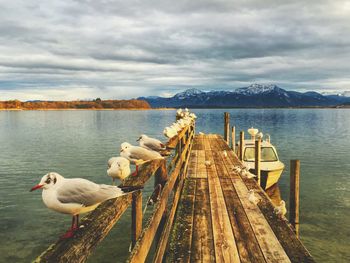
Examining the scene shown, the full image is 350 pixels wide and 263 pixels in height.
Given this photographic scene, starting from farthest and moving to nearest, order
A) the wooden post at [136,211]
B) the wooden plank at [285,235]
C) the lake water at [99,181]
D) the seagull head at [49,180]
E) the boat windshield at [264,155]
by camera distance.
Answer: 1. the boat windshield at [264,155]
2. the lake water at [99,181]
3. the wooden plank at [285,235]
4. the wooden post at [136,211]
5. the seagull head at [49,180]

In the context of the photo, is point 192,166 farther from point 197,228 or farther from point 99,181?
point 99,181

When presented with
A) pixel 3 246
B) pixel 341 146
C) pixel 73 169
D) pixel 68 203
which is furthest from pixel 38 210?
pixel 341 146

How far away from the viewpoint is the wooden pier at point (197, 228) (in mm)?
3232

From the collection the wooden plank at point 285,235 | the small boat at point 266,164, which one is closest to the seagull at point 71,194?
the wooden plank at point 285,235

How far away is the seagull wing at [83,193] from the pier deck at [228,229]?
2.34 metres

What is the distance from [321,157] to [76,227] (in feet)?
112

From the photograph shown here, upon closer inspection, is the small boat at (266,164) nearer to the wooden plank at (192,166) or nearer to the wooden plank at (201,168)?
the wooden plank at (201,168)

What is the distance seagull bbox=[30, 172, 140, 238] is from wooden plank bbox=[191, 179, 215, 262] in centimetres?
249

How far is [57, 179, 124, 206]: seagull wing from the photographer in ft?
12.5

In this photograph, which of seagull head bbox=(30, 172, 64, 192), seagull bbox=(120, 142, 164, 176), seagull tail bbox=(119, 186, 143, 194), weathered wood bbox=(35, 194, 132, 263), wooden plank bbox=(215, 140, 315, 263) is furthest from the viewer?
seagull bbox=(120, 142, 164, 176)

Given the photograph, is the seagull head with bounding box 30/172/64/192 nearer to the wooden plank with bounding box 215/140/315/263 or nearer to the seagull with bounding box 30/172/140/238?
the seagull with bounding box 30/172/140/238

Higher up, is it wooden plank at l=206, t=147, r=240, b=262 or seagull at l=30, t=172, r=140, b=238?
seagull at l=30, t=172, r=140, b=238

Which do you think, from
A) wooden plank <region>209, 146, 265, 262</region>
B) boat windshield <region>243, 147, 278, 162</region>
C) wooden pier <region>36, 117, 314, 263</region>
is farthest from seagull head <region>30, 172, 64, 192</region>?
boat windshield <region>243, 147, 278, 162</region>

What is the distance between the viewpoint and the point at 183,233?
6.60 meters
